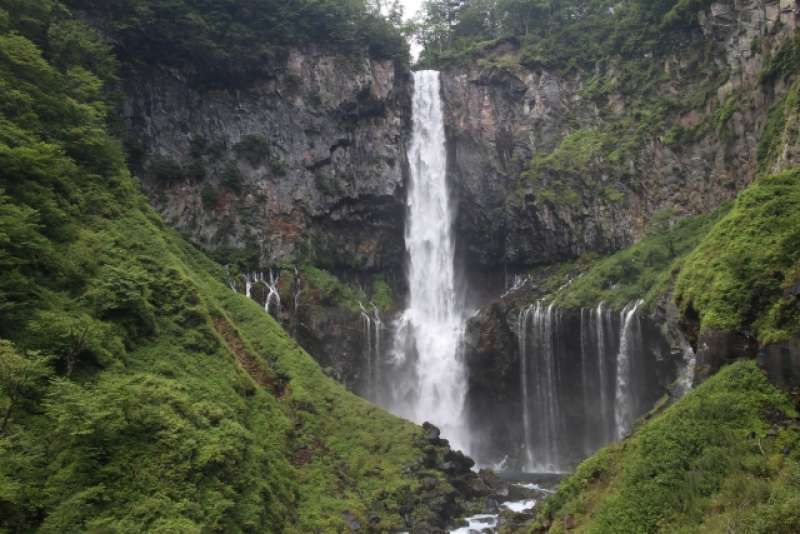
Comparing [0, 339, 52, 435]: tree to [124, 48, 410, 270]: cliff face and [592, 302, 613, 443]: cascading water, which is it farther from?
[592, 302, 613, 443]: cascading water

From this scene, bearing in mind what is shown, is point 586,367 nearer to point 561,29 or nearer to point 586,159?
point 586,159

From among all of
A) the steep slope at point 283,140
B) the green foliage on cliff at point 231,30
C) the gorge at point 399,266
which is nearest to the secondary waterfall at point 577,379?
the gorge at point 399,266

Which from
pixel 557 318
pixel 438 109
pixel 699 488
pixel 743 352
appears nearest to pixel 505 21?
pixel 438 109

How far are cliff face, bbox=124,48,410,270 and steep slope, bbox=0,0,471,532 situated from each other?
A: 24.6 feet

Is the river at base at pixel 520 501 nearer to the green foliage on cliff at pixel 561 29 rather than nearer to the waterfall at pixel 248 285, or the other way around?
the waterfall at pixel 248 285

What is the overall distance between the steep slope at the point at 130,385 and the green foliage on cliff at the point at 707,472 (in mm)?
7620

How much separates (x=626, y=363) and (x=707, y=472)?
1867cm

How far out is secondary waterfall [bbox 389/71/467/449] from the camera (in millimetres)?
34125

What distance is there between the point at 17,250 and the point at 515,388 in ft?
81.4

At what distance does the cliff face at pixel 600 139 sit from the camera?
31.1 metres

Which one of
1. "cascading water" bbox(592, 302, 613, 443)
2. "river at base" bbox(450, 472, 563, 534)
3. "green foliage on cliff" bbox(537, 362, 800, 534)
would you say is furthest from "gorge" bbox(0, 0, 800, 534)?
"river at base" bbox(450, 472, 563, 534)

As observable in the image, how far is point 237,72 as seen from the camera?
3659 cm

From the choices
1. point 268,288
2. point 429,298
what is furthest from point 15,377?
point 429,298

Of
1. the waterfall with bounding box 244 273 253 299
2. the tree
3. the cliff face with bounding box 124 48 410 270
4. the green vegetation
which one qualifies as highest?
the cliff face with bounding box 124 48 410 270
